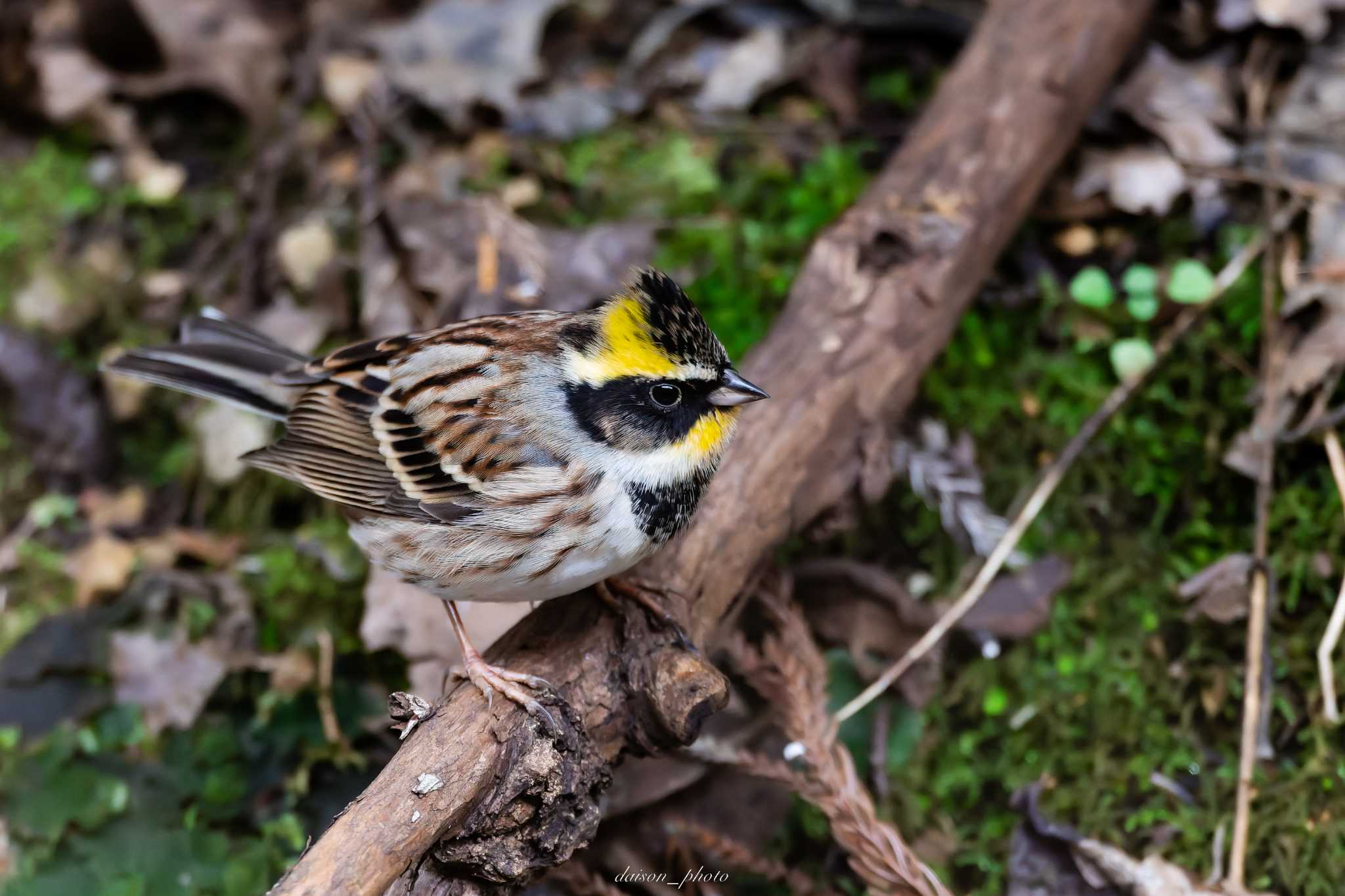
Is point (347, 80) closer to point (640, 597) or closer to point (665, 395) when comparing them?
point (665, 395)

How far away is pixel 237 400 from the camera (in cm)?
427

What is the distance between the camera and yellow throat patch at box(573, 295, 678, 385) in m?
3.35

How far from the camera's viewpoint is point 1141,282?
451 centimetres

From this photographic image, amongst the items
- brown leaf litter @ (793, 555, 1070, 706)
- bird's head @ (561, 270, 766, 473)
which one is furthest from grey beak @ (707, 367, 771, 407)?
brown leaf litter @ (793, 555, 1070, 706)

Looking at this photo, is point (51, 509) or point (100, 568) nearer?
point (100, 568)

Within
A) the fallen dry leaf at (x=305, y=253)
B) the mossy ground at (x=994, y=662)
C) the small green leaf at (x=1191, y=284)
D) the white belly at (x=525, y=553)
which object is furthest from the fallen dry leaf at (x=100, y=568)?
the small green leaf at (x=1191, y=284)

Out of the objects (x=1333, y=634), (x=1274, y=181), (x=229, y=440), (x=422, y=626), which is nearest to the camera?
(x=1333, y=634)

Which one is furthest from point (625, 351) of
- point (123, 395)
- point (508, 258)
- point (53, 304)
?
point (53, 304)

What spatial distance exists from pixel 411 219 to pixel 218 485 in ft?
4.42

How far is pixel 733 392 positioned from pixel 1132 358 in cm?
175

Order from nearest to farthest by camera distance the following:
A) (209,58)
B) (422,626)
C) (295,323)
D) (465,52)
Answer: (422,626) < (295,323) < (465,52) < (209,58)

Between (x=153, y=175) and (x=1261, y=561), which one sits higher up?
(x=1261, y=561)

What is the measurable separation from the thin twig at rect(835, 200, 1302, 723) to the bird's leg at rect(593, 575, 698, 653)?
0.71 metres

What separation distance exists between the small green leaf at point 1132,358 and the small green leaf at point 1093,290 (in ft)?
0.65
